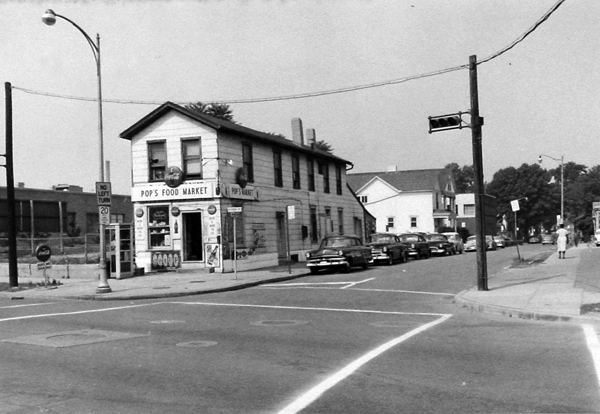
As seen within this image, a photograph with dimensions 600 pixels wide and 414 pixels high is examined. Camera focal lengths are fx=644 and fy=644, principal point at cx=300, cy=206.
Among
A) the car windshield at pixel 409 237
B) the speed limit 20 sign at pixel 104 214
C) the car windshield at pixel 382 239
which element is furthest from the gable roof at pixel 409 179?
the speed limit 20 sign at pixel 104 214

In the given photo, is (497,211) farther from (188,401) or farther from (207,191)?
(188,401)

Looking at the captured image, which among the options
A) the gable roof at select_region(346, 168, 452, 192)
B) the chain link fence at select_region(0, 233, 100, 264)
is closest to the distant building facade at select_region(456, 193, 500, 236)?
the gable roof at select_region(346, 168, 452, 192)

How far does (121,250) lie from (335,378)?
1915 centimetres

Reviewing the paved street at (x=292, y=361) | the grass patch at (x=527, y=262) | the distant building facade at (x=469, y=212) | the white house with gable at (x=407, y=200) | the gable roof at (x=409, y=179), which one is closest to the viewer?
the paved street at (x=292, y=361)

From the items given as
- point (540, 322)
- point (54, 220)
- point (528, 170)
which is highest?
point (528, 170)

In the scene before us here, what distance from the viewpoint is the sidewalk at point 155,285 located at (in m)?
19.1

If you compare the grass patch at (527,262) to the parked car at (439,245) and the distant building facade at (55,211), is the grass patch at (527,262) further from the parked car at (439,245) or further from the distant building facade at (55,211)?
the distant building facade at (55,211)

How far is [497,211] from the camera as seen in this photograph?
324 ft

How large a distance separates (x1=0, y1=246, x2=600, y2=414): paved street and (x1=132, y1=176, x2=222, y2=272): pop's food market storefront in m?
11.3

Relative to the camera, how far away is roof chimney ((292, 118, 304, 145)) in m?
Result: 37.1

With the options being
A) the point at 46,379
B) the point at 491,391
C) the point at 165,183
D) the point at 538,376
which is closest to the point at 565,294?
the point at 538,376

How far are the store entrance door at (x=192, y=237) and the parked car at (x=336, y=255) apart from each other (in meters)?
4.99

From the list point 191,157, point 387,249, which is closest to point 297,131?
point 387,249

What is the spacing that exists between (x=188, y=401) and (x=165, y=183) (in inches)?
843
